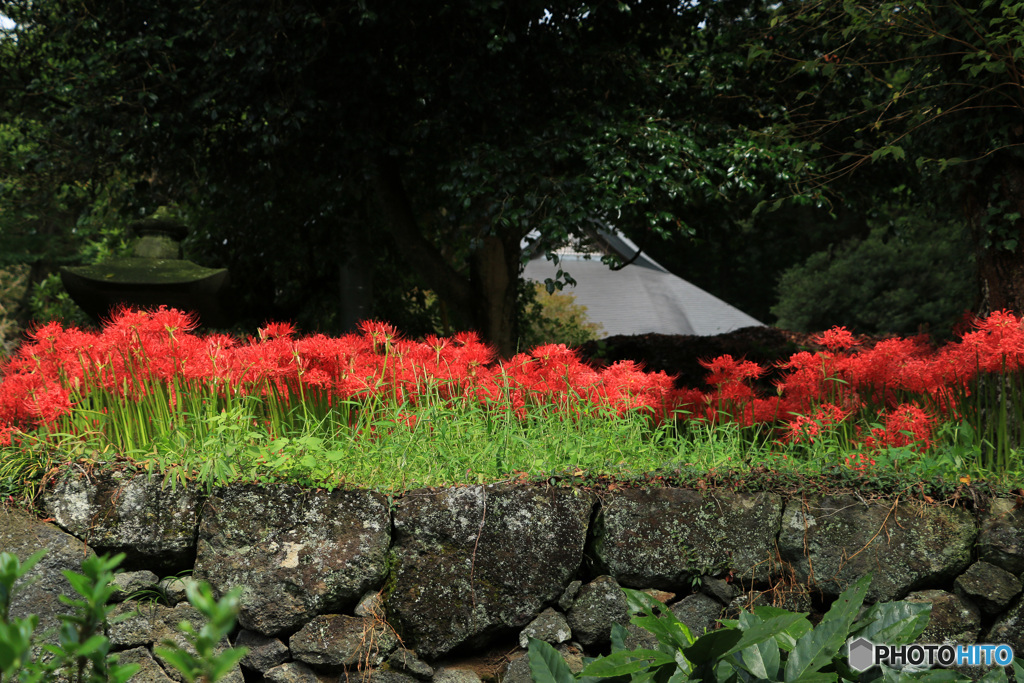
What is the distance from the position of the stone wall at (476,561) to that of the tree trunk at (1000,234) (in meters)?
1.98

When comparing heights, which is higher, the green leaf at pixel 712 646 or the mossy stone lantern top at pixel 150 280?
the mossy stone lantern top at pixel 150 280

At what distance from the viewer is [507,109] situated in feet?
20.0

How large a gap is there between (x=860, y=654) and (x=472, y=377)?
2.50 metres

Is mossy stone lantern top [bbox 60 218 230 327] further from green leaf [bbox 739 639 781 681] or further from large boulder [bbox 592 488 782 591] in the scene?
green leaf [bbox 739 639 781 681]

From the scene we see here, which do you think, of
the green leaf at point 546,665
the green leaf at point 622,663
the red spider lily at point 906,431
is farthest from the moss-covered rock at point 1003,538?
the green leaf at point 546,665

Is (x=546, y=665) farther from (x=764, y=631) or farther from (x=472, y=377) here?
Result: (x=472, y=377)

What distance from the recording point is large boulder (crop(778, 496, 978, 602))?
3275 millimetres

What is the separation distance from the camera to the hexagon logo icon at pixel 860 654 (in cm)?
190

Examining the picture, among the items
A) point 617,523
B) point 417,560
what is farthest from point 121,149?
point 617,523

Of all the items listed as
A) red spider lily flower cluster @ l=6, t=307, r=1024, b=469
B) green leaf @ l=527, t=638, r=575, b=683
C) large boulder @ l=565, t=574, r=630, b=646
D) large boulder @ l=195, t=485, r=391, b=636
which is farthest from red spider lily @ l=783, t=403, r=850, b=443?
green leaf @ l=527, t=638, r=575, b=683

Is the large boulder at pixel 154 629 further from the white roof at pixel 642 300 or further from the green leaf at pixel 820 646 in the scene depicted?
the white roof at pixel 642 300

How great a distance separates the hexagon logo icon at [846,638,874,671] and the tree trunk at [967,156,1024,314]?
370cm

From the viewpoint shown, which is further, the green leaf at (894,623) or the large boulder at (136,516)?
the large boulder at (136,516)

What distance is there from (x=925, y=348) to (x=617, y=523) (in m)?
2.56
